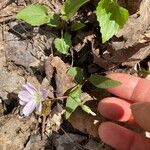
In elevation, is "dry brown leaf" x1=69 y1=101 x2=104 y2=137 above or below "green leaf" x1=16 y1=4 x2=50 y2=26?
below

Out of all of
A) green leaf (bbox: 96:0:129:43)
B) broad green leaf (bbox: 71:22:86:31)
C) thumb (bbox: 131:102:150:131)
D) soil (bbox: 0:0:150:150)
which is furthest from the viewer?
broad green leaf (bbox: 71:22:86:31)

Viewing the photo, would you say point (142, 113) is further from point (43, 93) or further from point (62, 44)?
point (62, 44)

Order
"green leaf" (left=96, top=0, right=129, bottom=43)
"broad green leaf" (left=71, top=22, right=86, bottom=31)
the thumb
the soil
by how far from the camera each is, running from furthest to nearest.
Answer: "broad green leaf" (left=71, top=22, right=86, bottom=31)
the soil
"green leaf" (left=96, top=0, right=129, bottom=43)
the thumb

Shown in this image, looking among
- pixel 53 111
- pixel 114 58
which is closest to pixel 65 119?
pixel 53 111

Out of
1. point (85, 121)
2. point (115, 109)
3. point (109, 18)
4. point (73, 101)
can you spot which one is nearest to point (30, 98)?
point (73, 101)

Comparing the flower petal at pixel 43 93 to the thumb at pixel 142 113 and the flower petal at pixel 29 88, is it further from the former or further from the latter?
the thumb at pixel 142 113

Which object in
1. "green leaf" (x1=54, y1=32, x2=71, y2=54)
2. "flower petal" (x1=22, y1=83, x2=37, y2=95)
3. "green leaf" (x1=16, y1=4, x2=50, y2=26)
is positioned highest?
"green leaf" (x1=16, y1=4, x2=50, y2=26)

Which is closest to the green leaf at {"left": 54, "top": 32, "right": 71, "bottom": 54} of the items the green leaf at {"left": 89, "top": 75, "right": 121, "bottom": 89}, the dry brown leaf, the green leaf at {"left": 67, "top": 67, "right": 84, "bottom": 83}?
the green leaf at {"left": 67, "top": 67, "right": 84, "bottom": 83}

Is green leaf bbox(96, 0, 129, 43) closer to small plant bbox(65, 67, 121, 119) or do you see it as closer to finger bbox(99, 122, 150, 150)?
small plant bbox(65, 67, 121, 119)
